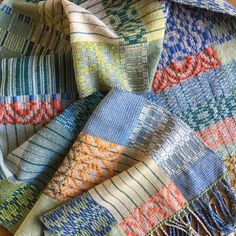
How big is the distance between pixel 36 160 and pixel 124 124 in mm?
174

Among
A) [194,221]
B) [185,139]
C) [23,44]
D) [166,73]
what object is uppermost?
[23,44]

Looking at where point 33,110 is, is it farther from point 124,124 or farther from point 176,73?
point 176,73

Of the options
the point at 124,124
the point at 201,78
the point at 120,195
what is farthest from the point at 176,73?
the point at 120,195

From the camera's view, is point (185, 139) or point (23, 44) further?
point (23, 44)

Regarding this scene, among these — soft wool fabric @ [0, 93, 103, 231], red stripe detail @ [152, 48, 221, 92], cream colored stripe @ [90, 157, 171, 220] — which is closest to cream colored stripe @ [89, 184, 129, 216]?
cream colored stripe @ [90, 157, 171, 220]

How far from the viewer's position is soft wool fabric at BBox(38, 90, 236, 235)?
0.70 meters

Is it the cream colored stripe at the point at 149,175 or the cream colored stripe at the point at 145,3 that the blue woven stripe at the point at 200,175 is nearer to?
the cream colored stripe at the point at 149,175

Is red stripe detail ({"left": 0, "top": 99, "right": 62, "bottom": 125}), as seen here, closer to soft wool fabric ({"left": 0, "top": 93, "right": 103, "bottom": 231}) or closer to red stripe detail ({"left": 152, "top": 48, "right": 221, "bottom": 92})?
soft wool fabric ({"left": 0, "top": 93, "right": 103, "bottom": 231})

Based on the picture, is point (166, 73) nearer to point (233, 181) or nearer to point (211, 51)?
point (211, 51)

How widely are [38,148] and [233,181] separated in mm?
360

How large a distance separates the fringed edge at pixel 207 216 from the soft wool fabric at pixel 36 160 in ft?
0.73

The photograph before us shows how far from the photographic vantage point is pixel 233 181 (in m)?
0.74

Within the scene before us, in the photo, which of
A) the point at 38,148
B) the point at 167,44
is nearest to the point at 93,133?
the point at 38,148

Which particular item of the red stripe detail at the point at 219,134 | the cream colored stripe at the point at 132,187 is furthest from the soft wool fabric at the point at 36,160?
the red stripe detail at the point at 219,134
